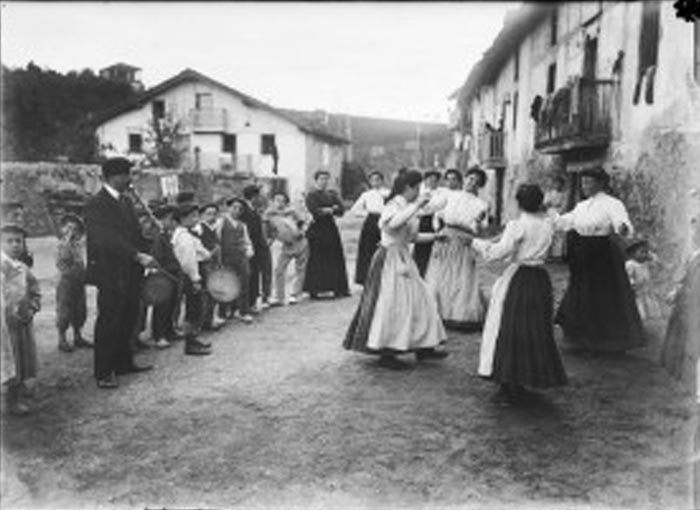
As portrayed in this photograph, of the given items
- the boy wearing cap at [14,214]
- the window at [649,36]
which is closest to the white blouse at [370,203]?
the window at [649,36]

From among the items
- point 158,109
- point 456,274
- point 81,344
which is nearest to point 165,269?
point 81,344

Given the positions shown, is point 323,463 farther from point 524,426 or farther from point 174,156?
point 174,156

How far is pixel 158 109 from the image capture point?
31.7 m

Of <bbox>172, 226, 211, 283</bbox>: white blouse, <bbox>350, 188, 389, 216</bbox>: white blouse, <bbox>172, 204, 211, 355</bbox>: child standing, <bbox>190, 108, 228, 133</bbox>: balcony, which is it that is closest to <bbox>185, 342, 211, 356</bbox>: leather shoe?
<bbox>172, 204, 211, 355</bbox>: child standing

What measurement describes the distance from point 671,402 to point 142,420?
377cm

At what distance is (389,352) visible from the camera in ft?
20.6

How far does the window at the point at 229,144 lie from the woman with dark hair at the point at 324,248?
26.6 metres

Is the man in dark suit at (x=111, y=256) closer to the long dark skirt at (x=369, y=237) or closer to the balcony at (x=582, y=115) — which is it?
the long dark skirt at (x=369, y=237)

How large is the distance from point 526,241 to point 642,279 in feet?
8.71

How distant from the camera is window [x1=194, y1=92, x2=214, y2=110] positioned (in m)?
33.3

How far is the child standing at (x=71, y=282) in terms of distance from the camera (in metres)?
6.02

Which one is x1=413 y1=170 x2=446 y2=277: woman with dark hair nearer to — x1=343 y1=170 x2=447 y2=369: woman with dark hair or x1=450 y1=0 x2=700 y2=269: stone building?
x1=343 y1=170 x2=447 y2=369: woman with dark hair

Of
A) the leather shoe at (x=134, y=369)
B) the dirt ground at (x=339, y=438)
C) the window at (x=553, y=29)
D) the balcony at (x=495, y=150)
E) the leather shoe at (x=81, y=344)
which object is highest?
the window at (x=553, y=29)

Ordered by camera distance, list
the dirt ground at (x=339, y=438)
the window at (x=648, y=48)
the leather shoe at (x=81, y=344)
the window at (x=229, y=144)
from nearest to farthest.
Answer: the dirt ground at (x=339, y=438)
the leather shoe at (x=81, y=344)
the window at (x=648, y=48)
the window at (x=229, y=144)
